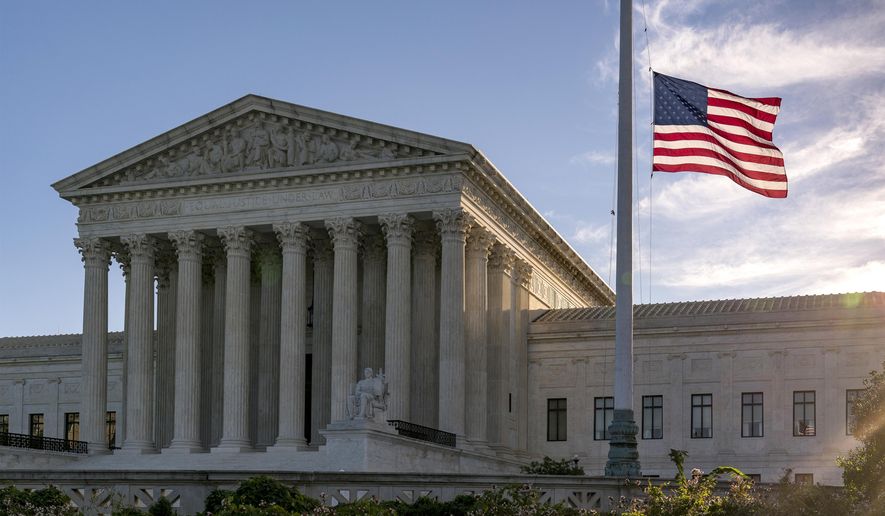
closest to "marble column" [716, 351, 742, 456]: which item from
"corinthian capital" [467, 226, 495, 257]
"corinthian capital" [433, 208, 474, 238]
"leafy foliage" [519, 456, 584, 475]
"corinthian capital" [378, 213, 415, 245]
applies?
"leafy foliage" [519, 456, 584, 475]

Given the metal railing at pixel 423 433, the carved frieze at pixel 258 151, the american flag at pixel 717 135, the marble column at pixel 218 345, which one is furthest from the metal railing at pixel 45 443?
the american flag at pixel 717 135

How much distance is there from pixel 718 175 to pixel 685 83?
2569 millimetres

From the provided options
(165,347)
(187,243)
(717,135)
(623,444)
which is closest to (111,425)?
(165,347)

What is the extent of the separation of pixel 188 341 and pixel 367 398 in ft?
53.2

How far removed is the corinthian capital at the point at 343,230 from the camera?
207 ft

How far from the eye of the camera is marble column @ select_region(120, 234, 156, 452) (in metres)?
66.4

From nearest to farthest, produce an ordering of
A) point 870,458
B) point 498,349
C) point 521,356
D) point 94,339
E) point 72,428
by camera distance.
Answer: point 870,458 → point 498,349 → point 94,339 → point 521,356 → point 72,428

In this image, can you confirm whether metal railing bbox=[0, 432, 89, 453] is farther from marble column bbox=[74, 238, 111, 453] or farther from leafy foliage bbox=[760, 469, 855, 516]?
leafy foliage bbox=[760, 469, 855, 516]

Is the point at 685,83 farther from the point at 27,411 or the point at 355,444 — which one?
the point at 27,411

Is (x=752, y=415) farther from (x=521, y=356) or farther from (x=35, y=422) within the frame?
(x=35, y=422)

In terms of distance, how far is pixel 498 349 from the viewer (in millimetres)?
67562

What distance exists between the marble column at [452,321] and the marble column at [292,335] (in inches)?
278

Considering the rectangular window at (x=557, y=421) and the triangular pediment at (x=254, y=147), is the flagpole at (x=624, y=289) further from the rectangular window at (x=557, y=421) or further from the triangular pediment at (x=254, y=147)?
the rectangular window at (x=557, y=421)

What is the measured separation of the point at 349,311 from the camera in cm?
6278
